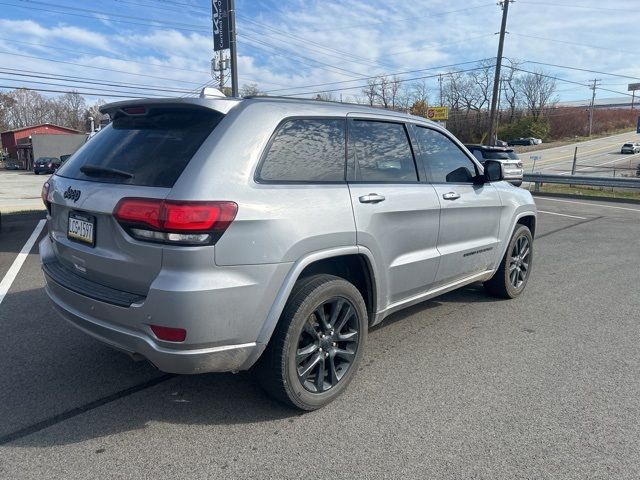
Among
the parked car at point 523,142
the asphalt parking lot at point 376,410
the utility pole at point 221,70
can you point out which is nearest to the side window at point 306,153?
the asphalt parking lot at point 376,410

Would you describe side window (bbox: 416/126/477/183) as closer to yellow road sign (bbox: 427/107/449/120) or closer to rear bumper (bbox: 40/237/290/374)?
rear bumper (bbox: 40/237/290/374)

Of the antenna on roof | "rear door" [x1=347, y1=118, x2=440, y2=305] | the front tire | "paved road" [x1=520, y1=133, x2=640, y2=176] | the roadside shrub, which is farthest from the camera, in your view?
the roadside shrub

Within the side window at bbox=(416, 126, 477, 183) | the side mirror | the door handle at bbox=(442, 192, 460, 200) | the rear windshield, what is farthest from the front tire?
the side mirror

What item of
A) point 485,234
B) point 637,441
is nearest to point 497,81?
point 485,234

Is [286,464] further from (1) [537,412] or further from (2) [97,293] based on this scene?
(1) [537,412]

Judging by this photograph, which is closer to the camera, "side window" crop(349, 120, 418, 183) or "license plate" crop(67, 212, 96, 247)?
"license plate" crop(67, 212, 96, 247)

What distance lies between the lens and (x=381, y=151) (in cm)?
366

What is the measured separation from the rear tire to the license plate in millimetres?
3951

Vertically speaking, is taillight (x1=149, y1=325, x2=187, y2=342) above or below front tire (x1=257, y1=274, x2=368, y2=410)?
above

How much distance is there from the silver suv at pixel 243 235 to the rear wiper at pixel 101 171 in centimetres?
1

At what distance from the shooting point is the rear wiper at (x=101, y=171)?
9.29 ft

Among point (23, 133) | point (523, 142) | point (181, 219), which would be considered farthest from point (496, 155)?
point (23, 133)

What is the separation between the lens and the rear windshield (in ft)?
8.99

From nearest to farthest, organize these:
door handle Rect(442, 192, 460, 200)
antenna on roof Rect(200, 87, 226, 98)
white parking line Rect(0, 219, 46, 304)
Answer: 1. antenna on roof Rect(200, 87, 226, 98)
2. door handle Rect(442, 192, 460, 200)
3. white parking line Rect(0, 219, 46, 304)
